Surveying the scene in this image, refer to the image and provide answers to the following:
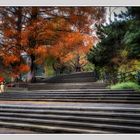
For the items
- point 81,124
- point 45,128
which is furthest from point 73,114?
point 45,128

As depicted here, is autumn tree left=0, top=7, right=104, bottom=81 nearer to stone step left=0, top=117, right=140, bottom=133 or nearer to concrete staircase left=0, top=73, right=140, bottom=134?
concrete staircase left=0, top=73, right=140, bottom=134

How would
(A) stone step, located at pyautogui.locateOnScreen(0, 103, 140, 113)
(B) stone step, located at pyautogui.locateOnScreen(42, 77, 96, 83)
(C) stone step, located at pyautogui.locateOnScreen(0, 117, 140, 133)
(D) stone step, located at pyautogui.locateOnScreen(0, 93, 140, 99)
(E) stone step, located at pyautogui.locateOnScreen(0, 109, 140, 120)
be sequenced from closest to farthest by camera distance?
(C) stone step, located at pyautogui.locateOnScreen(0, 117, 140, 133)
(E) stone step, located at pyautogui.locateOnScreen(0, 109, 140, 120)
(A) stone step, located at pyautogui.locateOnScreen(0, 103, 140, 113)
(D) stone step, located at pyautogui.locateOnScreen(0, 93, 140, 99)
(B) stone step, located at pyautogui.locateOnScreen(42, 77, 96, 83)

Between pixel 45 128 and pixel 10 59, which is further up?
pixel 10 59

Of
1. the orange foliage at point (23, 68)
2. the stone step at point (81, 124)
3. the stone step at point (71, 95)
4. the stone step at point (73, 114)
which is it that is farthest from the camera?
the orange foliage at point (23, 68)

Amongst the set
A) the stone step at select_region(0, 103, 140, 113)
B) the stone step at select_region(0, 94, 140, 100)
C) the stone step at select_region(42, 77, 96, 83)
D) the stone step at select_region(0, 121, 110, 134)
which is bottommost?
the stone step at select_region(0, 121, 110, 134)

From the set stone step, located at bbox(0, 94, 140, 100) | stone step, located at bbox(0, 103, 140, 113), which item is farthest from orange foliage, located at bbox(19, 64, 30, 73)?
stone step, located at bbox(0, 103, 140, 113)

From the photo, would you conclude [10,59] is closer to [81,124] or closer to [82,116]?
[82,116]

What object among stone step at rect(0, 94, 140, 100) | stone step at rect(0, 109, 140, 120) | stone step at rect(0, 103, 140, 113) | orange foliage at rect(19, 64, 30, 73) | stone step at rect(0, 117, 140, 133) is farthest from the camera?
orange foliage at rect(19, 64, 30, 73)

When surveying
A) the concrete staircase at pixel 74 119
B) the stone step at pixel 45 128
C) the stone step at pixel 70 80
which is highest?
the stone step at pixel 70 80

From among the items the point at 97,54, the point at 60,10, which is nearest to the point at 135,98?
the point at 97,54

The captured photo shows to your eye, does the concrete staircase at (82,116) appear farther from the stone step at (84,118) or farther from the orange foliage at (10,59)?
the orange foliage at (10,59)

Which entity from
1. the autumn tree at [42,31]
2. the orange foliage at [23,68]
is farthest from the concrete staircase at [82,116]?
the orange foliage at [23,68]

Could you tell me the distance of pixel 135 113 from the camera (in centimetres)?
866

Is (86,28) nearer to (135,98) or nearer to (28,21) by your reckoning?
(28,21)
